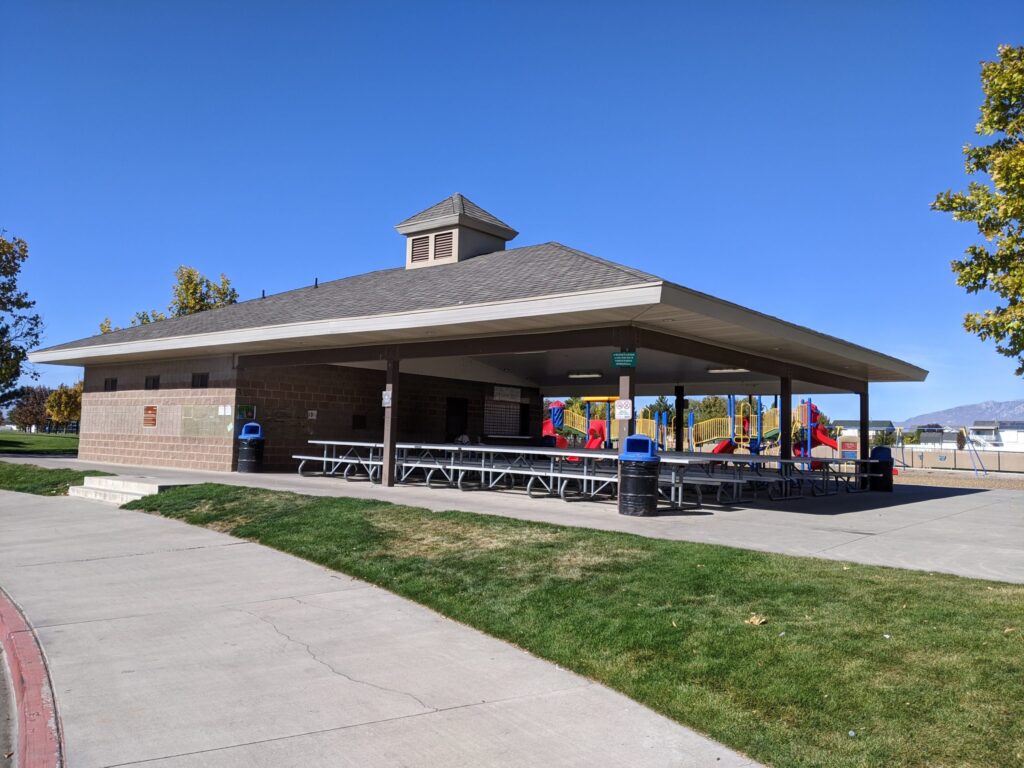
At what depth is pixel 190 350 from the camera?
1981 cm

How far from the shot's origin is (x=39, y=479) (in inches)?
674

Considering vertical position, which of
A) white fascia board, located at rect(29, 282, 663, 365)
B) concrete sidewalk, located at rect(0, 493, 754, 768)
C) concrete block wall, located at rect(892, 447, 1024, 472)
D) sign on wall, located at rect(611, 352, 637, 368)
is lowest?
concrete sidewalk, located at rect(0, 493, 754, 768)

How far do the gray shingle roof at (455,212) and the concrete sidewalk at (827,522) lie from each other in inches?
322

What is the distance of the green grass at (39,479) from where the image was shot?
16.0 metres

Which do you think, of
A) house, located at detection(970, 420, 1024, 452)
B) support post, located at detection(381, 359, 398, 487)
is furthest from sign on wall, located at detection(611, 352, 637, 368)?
house, located at detection(970, 420, 1024, 452)

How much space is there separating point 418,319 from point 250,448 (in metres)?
7.44

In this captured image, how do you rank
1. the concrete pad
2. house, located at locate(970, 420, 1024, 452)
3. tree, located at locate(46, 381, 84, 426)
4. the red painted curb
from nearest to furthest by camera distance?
the concrete pad
the red painted curb
tree, located at locate(46, 381, 84, 426)
house, located at locate(970, 420, 1024, 452)

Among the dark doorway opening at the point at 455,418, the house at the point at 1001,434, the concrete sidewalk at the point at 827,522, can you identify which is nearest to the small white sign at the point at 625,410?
the concrete sidewalk at the point at 827,522

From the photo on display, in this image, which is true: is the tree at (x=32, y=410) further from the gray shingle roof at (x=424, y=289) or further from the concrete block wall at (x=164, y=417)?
the gray shingle roof at (x=424, y=289)

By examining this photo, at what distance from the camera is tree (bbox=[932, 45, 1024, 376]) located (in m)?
12.2

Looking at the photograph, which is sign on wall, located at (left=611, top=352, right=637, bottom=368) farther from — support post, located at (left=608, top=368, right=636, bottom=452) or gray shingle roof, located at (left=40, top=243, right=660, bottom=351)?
gray shingle roof, located at (left=40, top=243, right=660, bottom=351)

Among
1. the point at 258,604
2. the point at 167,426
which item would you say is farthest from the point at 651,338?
the point at 167,426

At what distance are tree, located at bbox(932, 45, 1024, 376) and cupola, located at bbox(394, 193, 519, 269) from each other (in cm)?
1132

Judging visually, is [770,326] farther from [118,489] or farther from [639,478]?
[118,489]
